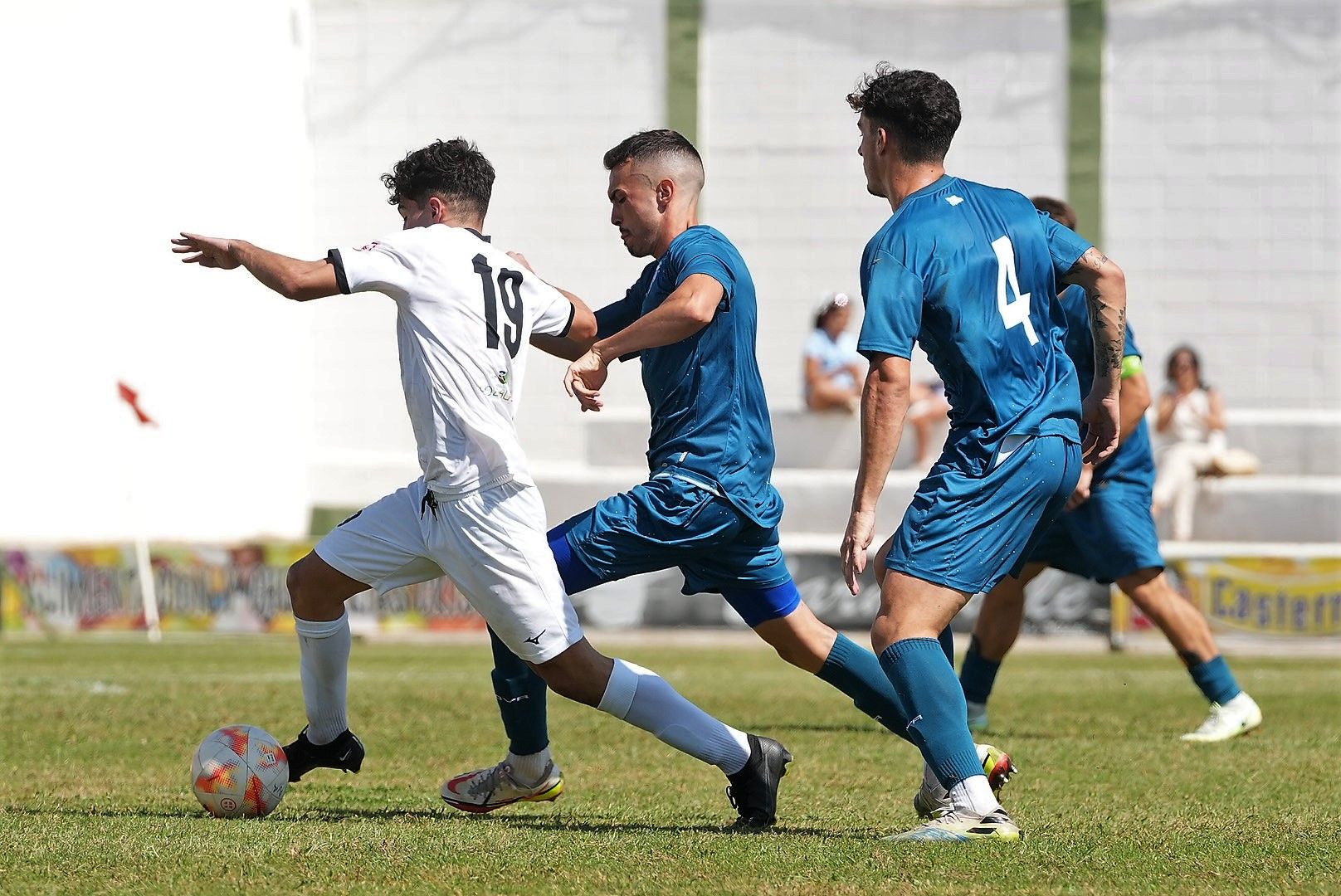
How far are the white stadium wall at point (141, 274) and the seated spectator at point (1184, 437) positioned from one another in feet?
34.0

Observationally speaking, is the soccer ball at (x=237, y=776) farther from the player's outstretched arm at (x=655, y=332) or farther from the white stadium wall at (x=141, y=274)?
the white stadium wall at (x=141, y=274)

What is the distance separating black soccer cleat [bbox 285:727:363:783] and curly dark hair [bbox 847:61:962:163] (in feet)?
8.61

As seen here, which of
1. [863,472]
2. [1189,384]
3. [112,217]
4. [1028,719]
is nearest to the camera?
[863,472]

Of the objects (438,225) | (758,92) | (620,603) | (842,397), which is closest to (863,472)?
(438,225)

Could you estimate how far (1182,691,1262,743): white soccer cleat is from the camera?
8977 mm

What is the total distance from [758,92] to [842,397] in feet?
17.6

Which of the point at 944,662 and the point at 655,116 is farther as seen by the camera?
the point at 655,116

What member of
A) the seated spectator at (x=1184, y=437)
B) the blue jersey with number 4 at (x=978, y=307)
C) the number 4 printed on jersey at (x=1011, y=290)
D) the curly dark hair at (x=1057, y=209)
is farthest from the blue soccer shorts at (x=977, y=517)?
the seated spectator at (x=1184, y=437)

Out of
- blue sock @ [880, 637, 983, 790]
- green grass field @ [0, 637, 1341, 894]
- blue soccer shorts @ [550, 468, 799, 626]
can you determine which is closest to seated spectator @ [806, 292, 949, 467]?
green grass field @ [0, 637, 1341, 894]

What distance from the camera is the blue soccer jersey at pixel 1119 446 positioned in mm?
8477

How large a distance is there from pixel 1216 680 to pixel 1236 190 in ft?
52.0

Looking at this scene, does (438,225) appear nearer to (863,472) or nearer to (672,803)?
(863,472)

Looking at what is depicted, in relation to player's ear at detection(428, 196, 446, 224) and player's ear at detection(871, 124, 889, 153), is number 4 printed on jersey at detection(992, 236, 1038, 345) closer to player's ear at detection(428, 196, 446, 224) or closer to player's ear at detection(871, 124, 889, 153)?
player's ear at detection(871, 124, 889, 153)

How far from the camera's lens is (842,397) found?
20.6 metres
